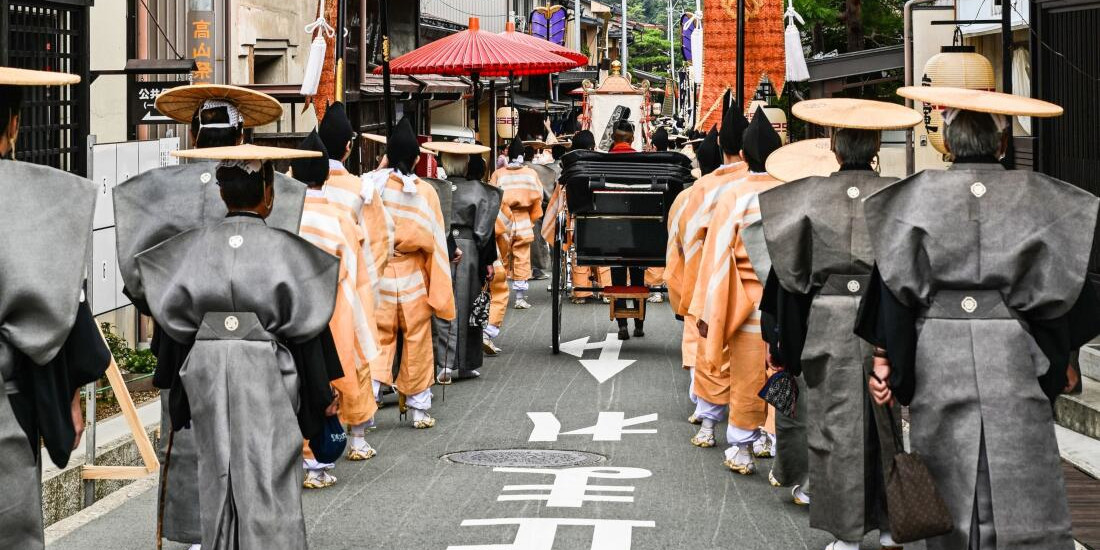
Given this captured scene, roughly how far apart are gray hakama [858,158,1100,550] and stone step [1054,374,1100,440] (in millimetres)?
3989

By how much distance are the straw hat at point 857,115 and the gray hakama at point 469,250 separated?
6315 mm

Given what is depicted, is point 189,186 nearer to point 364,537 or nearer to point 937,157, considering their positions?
point 364,537

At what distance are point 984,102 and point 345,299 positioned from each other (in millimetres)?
4354

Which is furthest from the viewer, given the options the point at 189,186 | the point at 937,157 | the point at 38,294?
the point at 937,157

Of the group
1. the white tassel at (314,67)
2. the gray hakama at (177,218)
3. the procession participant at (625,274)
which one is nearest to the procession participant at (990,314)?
the gray hakama at (177,218)

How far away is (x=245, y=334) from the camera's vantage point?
566 centimetres

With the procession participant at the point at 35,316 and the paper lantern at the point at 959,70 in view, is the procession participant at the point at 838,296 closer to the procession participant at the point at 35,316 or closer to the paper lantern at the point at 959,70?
the procession participant at the point at 35,316

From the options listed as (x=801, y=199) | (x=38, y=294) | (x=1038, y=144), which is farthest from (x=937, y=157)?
(x=38, y=294)

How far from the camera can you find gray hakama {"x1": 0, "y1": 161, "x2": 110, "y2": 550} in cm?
511

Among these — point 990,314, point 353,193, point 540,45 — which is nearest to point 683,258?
point 353,193

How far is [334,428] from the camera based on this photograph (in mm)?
6188

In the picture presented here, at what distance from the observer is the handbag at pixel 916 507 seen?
18.3 feet

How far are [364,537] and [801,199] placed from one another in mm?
2835

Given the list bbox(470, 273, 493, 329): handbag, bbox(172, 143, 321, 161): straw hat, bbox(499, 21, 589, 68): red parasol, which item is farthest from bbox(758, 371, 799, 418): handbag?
bbox(499, 21, 589, 68): red parasol
